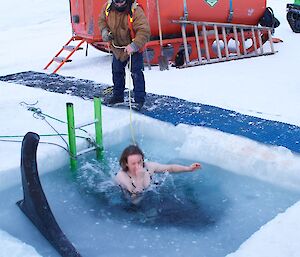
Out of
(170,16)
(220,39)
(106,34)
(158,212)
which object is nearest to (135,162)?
(158,212)

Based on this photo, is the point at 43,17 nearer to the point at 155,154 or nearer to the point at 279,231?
the point at 155,154

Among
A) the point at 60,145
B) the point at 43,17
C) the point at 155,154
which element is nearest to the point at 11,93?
the point at 60,145

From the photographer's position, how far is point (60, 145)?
434cm

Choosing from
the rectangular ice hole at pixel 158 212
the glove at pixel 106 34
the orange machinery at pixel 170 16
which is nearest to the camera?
the rectangular ice hole at pixel 158 212

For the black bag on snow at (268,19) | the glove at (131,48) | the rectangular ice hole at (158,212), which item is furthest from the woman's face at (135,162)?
the black bag on snow at (268,19)

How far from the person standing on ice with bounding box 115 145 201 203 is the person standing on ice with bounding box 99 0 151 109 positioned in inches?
57.7

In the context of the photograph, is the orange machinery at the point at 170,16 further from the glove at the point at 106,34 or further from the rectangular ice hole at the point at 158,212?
the rectangular ice hole at the point at 158,212

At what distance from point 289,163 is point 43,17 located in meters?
15.1

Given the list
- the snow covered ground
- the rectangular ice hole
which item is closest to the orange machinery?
the snow covered ground

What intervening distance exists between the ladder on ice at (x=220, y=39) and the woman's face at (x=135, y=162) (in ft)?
13.6

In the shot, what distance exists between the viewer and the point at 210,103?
5523mm

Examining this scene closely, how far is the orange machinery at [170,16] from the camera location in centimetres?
746

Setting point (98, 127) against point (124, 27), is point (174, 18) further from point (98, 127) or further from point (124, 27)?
point (98, 127)

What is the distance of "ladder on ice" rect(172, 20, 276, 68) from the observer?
781 centimetres
